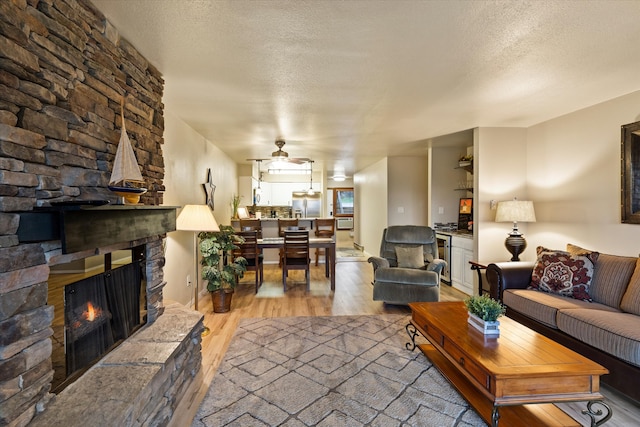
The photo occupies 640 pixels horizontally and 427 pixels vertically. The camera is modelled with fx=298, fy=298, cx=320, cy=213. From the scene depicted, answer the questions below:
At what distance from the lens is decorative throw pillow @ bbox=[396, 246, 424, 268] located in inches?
163

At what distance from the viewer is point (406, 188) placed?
681cm

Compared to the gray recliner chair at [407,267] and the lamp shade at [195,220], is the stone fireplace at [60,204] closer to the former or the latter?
the lamp shade at [195,220]

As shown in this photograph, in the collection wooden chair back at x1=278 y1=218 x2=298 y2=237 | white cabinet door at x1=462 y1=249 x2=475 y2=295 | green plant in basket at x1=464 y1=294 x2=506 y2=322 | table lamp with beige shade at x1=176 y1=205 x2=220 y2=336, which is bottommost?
white cabinet door at x1=462 y1=249 x2=475 y2=295

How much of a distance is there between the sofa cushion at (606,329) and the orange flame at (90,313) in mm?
3315

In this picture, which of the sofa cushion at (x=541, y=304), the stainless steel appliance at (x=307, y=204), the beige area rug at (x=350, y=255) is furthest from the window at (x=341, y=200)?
the sofa cushion at (x=541, y=304)

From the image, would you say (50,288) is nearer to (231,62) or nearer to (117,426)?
(117,426)

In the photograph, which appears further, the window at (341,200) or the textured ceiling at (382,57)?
the window at (341,200)

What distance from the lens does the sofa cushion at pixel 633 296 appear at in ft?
7.94

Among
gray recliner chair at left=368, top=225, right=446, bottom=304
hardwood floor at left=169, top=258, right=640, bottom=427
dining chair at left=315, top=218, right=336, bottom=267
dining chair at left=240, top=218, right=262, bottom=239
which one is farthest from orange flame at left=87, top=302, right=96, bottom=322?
dining chair at left=315, top=218, right=336, bottom=267

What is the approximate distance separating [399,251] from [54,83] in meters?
3.89

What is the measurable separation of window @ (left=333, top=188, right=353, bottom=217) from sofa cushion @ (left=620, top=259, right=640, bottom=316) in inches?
369

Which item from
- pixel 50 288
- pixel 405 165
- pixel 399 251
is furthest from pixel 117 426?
pixel 405 165

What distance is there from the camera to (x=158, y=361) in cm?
165

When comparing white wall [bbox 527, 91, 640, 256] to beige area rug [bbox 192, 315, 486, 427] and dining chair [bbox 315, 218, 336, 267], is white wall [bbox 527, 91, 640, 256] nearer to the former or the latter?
beige area rug [bbox 192, 315, 486, 427]
